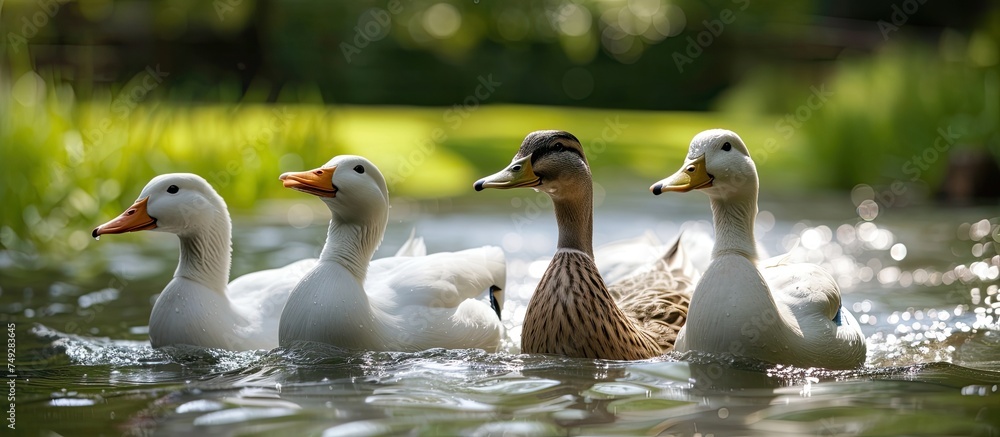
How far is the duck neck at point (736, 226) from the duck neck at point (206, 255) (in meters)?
2.57

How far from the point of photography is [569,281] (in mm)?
5062

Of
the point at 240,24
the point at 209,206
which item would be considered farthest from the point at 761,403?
the point at 240,24

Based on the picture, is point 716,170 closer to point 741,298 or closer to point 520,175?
point 741,298

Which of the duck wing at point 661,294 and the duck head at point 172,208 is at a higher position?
the duck head at point 172,208

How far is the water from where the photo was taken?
4.00 m

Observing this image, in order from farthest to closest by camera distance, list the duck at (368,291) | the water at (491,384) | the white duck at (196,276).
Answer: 1. the white duck at (196,276)
2. the duck at (368,291)
3. the water at (491,384)

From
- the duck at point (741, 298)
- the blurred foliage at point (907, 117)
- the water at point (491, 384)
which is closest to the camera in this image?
the water at point (491, 384)

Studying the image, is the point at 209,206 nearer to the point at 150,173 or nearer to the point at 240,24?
the point at 150,173

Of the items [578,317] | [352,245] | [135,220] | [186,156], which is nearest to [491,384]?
Result: [578,317]

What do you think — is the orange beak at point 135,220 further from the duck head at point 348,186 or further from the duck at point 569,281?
the duck at point 569,281

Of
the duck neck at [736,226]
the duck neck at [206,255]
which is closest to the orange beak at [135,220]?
the duck neck at [206,255]

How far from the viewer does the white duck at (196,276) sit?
549 centimetres

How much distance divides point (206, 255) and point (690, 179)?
257cm

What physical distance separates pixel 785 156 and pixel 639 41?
206 inches
